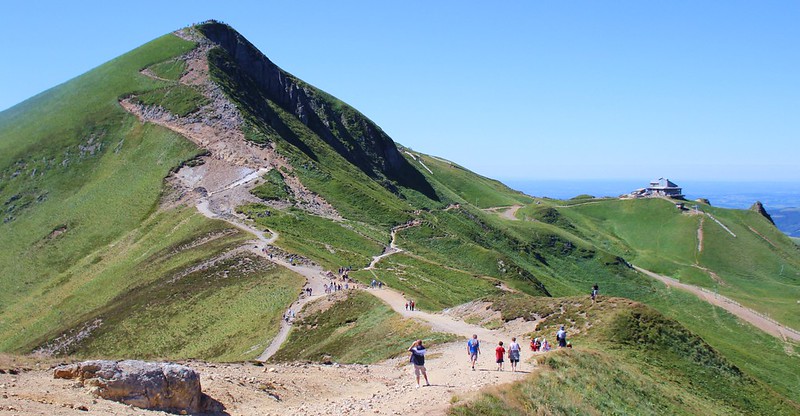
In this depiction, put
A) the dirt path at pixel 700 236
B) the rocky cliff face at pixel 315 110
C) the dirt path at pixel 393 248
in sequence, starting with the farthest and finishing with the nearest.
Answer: the dirt path at pixel 700 236 → the rocky cliff face at pixel 315 110 → the dirt path at pixel 393 248

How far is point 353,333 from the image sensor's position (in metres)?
44.8

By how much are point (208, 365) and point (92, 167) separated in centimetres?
10340

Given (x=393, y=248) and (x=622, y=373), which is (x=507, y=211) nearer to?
(x=393, y=248)

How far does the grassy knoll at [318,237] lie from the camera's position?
74188mm

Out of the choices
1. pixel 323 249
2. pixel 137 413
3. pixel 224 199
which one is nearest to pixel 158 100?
pixel 224 199

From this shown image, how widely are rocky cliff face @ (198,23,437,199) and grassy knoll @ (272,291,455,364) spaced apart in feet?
288

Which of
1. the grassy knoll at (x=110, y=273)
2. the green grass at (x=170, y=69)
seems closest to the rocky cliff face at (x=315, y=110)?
the green grass at (x=170, y=69)

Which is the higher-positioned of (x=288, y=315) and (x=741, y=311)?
(x=288, y=315)

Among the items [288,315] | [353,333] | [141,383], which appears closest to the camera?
[141,383]

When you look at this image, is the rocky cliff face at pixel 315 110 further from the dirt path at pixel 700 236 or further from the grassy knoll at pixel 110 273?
the dirt path at pixel 700 236

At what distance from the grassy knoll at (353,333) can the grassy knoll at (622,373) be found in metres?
8.08

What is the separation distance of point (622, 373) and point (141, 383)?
78.8ft

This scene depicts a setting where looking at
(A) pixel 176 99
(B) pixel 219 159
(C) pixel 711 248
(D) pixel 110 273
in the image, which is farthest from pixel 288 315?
(C) pixel 711 248

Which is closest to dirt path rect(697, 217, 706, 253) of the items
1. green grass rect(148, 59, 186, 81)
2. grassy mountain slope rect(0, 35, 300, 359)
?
grassy mountain slope rect(0, 35, 300, 359)
